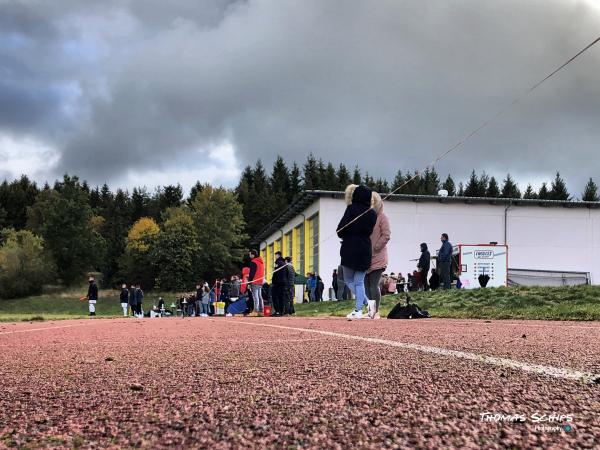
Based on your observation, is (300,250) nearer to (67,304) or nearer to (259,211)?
(67,304)

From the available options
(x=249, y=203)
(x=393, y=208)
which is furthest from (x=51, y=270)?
(x=393, y=208)

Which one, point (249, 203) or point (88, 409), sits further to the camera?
point (249, 203)

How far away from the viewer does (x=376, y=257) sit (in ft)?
33.1

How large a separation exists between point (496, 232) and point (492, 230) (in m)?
0.27

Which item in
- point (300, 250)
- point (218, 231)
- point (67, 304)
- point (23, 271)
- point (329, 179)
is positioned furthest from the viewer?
point (329, 179)

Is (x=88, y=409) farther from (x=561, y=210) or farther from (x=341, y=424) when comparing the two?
(x=561, y=210)

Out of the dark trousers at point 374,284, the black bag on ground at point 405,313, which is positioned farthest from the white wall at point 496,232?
the dark trousers at point 374,284

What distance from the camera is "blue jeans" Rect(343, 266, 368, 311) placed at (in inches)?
391

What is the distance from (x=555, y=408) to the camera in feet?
6.84

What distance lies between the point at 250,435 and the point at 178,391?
85 centimetres

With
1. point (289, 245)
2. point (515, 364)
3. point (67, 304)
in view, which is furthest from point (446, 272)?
point (67, 304)

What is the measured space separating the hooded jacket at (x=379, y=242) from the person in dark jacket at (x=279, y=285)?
751cm

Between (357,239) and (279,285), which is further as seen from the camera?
(279,285)

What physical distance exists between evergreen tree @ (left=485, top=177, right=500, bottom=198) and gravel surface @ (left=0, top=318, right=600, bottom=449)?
103983 mm
